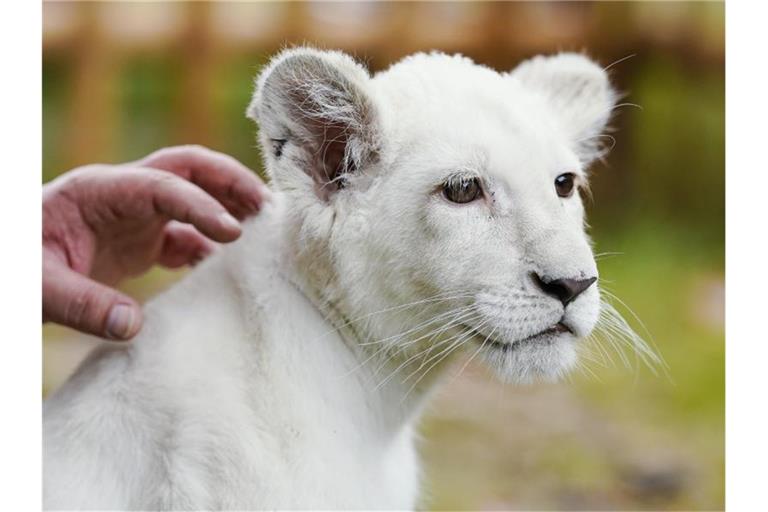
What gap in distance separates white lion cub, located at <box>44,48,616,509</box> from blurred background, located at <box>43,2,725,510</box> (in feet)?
1.03

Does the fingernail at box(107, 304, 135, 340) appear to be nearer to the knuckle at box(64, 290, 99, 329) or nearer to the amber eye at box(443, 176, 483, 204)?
the knuckle at box(64, 290, 99, 329)

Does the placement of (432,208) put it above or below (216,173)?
below

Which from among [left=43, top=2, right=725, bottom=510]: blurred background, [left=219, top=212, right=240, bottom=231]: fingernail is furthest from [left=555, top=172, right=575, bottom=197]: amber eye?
[left=219, top=212, right=240, bottom=231]: fingernail

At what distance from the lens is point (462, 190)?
5.33 ft

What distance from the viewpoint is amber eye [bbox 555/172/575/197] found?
172 cm

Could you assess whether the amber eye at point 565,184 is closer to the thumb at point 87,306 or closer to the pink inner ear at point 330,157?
the pink inner ear at point 330,157

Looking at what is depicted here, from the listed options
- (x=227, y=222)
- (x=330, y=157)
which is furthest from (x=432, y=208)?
(x=227, y=222)

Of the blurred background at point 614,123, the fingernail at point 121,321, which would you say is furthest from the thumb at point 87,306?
the blurred background at point 614,123

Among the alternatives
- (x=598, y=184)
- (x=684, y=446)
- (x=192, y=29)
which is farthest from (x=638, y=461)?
(x=192, y=29)

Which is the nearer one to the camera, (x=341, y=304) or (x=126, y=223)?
(x=341, y=304)

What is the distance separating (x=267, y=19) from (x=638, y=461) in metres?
2.26

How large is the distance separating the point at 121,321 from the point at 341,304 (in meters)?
0.45

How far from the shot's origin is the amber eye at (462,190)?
1622mm

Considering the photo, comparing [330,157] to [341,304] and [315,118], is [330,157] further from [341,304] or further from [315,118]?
[341,304]
